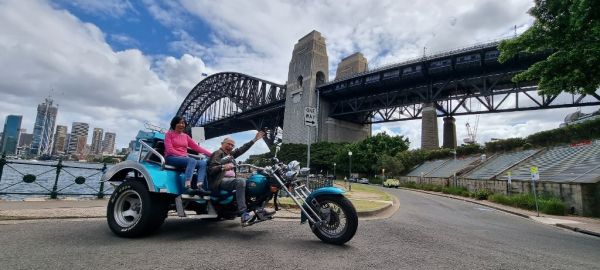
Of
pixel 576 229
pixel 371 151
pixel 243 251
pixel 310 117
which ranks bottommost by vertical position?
pixel 576 229

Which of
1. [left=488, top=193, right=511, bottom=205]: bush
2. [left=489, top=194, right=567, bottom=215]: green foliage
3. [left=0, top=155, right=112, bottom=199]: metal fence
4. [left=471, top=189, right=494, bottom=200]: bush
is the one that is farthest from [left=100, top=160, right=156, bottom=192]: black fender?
[left=471, top=189, right=494, bottom=200]: bush

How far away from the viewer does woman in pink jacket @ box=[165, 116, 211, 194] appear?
489 cm

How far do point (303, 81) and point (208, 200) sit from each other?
71968mm

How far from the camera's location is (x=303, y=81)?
75750 millimetres

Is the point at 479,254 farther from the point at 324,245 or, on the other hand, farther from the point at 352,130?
the point at 352,130

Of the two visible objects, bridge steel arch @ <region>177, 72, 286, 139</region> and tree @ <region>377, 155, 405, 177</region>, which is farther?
bridge steel arch @ <region>177, 72, 286, 139</region>

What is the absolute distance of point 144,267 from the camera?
10.9 feet

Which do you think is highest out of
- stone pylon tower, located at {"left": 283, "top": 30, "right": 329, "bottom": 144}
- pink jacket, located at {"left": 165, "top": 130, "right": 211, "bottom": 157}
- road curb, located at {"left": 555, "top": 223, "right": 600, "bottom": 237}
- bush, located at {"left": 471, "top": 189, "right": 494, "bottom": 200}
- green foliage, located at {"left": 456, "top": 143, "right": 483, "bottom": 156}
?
stone pylon tower, located at {"left": 283, "top": 30, "right": 329, "bottom": 144}

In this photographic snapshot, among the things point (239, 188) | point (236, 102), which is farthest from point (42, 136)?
point (239, 188)

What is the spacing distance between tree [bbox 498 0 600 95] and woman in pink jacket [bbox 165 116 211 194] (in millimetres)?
9801

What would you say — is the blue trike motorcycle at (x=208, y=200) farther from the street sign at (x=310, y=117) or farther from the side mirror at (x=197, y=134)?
the street sign at (x=310, y=117)

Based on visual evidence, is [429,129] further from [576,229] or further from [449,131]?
[576,229]

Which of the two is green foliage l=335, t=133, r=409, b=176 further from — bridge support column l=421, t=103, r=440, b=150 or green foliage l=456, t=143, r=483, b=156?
green foliage l=456, t=143, r=483, b=156

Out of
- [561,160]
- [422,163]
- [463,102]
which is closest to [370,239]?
[561,160]
